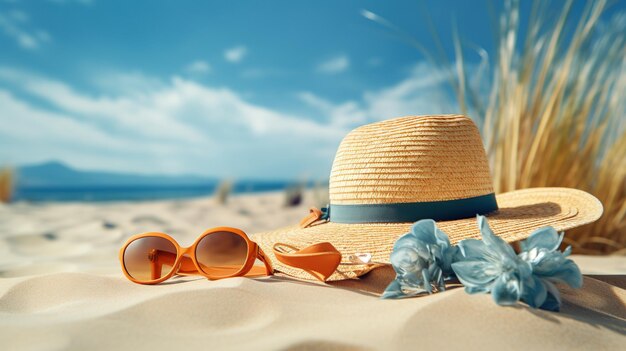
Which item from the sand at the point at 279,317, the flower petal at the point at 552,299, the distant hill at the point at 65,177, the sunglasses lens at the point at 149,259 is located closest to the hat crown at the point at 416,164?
the sand at the point at 279,317

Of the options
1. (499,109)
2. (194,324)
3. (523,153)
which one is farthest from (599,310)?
(499,109)

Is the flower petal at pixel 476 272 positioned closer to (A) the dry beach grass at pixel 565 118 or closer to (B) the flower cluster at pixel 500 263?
(B) the flower cluster at pixel 500 263

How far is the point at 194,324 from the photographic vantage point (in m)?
1.25

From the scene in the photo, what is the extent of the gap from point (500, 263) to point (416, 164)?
2.11ft

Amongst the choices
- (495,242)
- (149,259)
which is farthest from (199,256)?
(495,242)

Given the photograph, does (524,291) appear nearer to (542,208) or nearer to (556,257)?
(556,257)

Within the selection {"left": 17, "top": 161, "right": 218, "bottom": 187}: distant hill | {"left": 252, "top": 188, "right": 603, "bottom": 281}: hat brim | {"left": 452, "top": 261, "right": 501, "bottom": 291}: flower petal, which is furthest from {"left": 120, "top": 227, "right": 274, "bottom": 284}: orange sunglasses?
{"left": 17, "top": 161, "right": 218, "bottom": 187}: distant hill

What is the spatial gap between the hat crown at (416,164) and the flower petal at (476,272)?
53cm

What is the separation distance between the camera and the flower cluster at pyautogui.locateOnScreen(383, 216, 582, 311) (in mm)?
1192

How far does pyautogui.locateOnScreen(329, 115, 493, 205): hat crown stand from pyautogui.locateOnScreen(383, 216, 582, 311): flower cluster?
1.37 ft

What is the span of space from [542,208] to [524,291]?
89 cm

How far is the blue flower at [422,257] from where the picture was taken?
138 cm

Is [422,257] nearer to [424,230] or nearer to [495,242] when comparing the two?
[424,230]

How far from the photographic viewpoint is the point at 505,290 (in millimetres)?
1193
